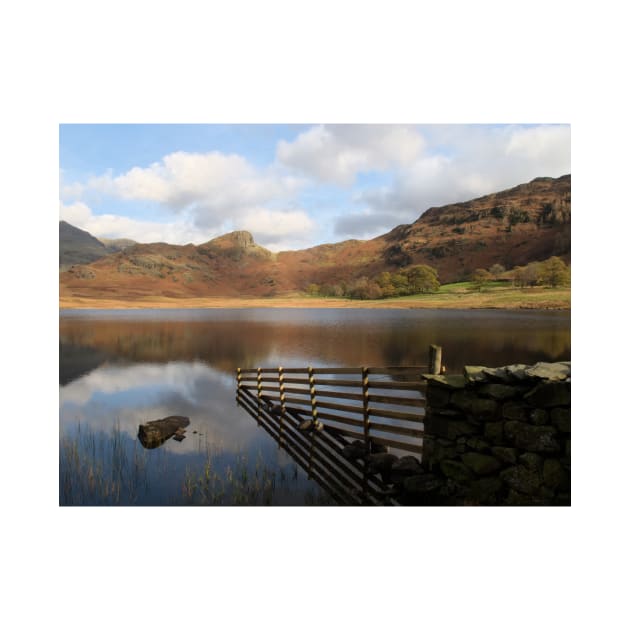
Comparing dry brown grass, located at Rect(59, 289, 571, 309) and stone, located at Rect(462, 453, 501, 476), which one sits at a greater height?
dry brown grass, located at Rect(59, 289, 571, 309)

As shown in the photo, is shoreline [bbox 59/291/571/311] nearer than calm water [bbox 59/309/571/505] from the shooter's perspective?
No

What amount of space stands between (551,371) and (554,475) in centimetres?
92

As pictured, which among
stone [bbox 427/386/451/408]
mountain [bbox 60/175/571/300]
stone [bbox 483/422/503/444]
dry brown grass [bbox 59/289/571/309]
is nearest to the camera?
stone [bbox 483/422/503/444]

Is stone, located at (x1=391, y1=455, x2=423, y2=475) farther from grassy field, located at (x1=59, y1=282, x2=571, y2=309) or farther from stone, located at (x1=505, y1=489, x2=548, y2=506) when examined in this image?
grassy field, located at (x1=59, y1=282, x2=571, y2=309)

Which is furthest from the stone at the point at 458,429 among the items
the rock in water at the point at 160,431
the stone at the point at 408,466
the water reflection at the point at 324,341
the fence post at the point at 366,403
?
the rock in water at the point at 160,431

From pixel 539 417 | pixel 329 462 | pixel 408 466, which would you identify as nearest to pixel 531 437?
pixel 539 417

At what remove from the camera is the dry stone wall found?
2.75m

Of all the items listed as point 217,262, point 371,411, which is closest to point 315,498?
point 371,411

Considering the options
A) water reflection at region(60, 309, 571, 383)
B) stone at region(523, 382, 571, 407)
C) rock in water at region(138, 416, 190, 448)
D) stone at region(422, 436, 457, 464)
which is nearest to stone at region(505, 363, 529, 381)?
stone at region(523, 382, 571, 407)

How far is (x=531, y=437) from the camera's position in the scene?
2.80 m

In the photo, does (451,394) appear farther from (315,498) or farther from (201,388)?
(201,388)

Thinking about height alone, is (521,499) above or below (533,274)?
below

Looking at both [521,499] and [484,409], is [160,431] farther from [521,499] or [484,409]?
[521,499]

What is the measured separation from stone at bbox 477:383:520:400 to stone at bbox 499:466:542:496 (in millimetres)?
646
